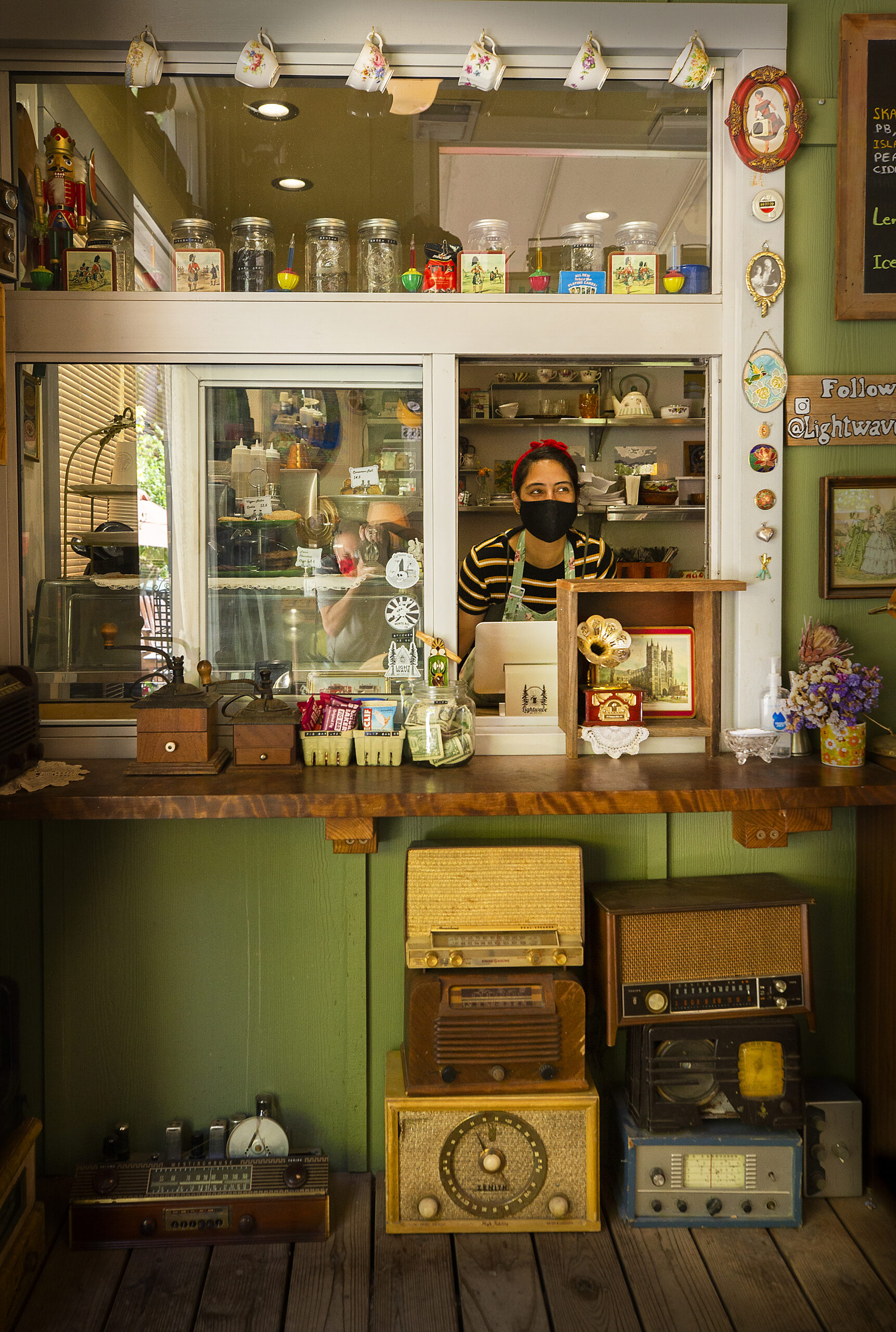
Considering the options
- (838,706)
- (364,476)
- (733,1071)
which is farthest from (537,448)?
(733,1071)

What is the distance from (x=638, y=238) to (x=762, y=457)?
2.20 feet

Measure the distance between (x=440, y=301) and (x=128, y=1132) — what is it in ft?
7.52

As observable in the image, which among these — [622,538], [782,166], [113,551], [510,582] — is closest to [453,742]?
[510,582]

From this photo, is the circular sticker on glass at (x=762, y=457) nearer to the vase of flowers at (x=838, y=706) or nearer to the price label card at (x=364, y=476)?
the vase of flowers at (x=838, y=706)

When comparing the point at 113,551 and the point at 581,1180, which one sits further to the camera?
the point at 113,551

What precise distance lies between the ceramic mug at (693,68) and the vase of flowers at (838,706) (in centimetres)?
150

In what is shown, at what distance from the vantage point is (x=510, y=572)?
8.83 ft

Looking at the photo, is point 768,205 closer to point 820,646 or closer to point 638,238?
point 638,238

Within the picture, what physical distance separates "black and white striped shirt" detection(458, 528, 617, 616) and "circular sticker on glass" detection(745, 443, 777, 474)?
0.45m

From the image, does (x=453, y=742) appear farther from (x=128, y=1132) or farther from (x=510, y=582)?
(x=128, y=1132)

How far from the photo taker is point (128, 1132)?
97.1 inches

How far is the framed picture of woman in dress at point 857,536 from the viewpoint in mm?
2510

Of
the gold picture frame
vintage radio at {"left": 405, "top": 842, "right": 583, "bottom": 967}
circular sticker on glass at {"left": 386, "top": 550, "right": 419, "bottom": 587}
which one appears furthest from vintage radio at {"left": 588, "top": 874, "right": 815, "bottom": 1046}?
the gold picture frame

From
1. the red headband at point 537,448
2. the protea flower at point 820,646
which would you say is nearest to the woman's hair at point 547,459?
the red headband at point 537,448
